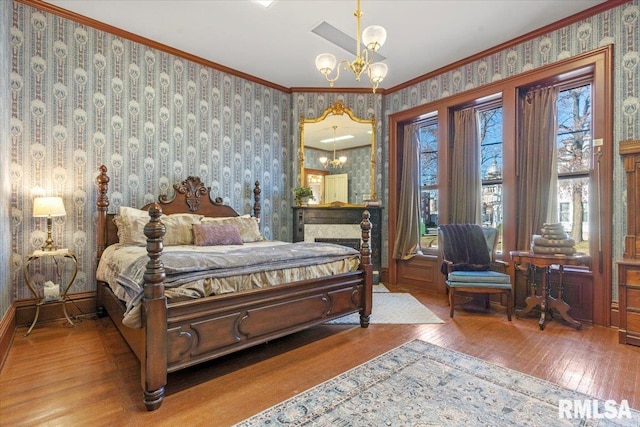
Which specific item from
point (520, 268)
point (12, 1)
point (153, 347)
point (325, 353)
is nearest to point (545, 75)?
point (520, 268)

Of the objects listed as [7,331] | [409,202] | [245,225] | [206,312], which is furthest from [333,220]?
[7,331]

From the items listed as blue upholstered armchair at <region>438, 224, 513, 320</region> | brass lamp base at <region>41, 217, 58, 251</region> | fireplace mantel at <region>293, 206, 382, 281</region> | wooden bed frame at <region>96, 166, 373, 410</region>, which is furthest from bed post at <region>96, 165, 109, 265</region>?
blue upholstered armchair at <region>438, 224, 513, 320</region>

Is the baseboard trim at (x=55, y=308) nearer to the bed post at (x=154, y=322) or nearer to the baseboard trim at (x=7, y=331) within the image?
the baseboard trim at (x=7, y=331)

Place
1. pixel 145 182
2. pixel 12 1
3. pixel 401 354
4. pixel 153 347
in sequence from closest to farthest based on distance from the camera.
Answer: pixel 153 347, pixel 401 354, pixel 12 1, pixel 145 182

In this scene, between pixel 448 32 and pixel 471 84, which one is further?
pixel 471 84

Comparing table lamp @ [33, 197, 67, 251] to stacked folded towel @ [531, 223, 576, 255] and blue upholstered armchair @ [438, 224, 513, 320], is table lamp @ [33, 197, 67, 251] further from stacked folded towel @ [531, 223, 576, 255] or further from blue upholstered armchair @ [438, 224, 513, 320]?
stacked folded towel @ [531, 223, 576, 255]

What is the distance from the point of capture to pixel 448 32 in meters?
3.74

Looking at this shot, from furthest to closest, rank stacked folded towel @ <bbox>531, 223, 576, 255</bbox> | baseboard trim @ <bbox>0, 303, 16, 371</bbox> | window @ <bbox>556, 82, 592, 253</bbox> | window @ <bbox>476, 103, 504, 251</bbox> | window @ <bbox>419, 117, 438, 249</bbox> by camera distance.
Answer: window @ <bbox>419, 117, 438, 249</bbox> < window @ <bbox>476, 103, 504, 251</bbox> < window @ <bbox>556, 82, 592, 253</bbox> < stacked folded towel @ <bbox>531, 223, 576, 255</bbox> < baseboard trim @ <bbox>0, 303, 16, 371</bbox>

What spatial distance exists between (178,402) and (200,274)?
78 centimetres

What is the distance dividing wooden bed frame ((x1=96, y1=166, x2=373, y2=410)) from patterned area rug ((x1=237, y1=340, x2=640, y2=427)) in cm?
60

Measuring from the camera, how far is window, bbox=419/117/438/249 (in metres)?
5.02

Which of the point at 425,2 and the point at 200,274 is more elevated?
the point at 425,2

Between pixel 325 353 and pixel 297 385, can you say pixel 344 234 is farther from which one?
pixel 297 385

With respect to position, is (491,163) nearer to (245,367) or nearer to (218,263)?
(218,263)
